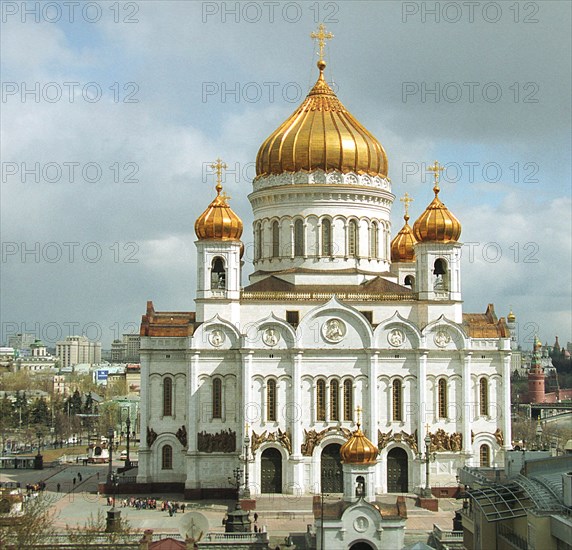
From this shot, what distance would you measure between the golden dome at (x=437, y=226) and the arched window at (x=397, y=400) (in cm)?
702

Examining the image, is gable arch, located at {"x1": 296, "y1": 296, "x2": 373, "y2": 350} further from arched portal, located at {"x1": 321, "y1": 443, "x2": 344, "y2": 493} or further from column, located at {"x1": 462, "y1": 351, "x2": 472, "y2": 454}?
column, located at {"x1": 462, "y1": 351, "x2": 472, "y2": 454}

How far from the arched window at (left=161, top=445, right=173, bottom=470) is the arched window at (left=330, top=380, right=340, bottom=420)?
7889mm

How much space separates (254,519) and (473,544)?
41.6ft

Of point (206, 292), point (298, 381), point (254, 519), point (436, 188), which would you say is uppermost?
point (436, 188)

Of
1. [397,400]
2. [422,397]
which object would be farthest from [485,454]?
[397,400]

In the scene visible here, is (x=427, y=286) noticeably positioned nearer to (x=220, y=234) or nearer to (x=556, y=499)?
(x=220, y=234)

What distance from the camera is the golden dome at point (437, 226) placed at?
51031mm

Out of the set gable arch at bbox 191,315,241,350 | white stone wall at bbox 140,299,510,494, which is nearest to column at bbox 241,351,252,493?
white stone wall at bbox 140,299,510,494

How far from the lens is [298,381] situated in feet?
160

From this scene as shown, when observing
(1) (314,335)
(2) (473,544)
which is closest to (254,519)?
(1) (314,335)

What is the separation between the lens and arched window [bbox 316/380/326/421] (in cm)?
4866

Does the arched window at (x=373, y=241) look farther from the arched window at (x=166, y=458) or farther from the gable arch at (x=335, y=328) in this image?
the arched window at (x=166, y=458)

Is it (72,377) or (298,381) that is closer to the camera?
(298,381)

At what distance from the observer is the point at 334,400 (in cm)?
4897
